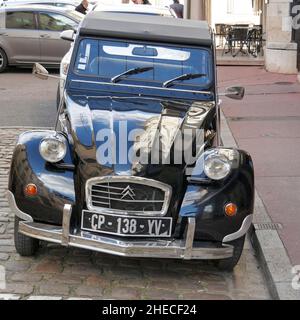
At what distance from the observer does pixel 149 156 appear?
15.3 feet

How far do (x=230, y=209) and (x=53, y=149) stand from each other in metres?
1.41

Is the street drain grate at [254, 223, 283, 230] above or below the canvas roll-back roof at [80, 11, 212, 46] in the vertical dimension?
below

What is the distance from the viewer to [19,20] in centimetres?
1522

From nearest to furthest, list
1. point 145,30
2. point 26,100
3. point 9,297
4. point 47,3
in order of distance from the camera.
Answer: point 9,297 < point 145,30 < point 26,100 < point 47,3

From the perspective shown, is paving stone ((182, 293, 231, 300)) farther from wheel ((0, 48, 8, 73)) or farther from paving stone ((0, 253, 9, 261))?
wheel ((0, 48, 8, 73))

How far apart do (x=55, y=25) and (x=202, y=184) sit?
11336 millimetres

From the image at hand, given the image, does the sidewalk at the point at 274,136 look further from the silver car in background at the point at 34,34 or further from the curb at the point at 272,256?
the silver car in background at the point at 34,34

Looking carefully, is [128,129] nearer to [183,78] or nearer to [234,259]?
[183,78]

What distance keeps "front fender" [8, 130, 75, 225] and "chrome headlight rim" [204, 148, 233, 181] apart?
3.33 feet

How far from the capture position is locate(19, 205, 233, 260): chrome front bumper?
14.4 feet

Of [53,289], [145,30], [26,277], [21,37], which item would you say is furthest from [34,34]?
[53,289]

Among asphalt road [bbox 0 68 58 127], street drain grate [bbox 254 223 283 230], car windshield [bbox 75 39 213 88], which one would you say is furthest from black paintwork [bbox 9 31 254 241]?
asphalt road [bbox 0 68 58 127]

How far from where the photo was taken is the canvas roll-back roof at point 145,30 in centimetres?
593
